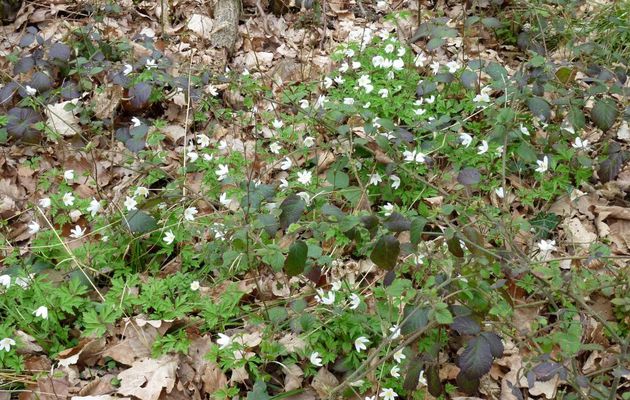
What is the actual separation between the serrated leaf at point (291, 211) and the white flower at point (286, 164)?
0.98 metres

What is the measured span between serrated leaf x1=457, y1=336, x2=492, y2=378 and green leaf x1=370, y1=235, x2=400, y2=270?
42 centimetres

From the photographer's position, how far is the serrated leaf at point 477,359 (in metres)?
2.09

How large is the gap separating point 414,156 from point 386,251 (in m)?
1.07

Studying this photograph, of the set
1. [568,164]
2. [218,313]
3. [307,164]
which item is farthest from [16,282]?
[568,164]

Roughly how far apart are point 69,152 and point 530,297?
2.83 m

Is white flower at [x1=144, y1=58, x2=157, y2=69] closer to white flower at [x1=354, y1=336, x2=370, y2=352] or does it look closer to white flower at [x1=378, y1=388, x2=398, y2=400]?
white flower at [x1=354, y1=336, x2=370, y2=352]

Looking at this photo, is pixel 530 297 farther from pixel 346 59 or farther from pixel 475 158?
pixel 346 59

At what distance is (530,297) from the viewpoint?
2.75 m

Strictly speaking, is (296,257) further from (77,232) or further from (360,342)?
(77,232)

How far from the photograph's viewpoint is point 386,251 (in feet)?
7.52

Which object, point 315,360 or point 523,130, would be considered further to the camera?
point 523,130

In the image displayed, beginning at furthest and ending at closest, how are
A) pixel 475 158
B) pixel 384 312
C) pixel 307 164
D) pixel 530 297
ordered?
pixel 307 164 < pixel 475 158 < pixel 530 297 < pixel 384 312

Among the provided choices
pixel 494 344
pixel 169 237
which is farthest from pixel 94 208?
pixel 494 344

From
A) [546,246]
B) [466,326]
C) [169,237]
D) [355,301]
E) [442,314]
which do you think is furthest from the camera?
[169,237]
